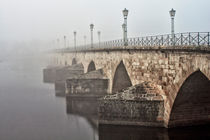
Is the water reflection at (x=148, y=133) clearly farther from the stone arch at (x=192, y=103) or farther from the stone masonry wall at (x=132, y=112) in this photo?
the stone arch at (x=192, y=103)

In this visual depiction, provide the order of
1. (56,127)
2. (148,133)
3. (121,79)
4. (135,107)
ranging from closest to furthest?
(148,133) → (135,107) → (56,127) → (121,79)

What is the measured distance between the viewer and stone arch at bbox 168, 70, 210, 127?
1698 cm

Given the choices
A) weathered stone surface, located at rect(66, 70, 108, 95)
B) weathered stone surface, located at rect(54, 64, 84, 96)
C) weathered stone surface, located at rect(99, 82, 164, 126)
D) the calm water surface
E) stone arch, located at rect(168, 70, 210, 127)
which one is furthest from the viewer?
weathered stone surface, located at rect(54, 64, 84, 96)

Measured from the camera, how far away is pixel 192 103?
60.5 feet

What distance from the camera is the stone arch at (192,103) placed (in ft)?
55.7

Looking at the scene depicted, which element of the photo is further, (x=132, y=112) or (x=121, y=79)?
(x=121, y=79)

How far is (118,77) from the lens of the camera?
94.9 feet

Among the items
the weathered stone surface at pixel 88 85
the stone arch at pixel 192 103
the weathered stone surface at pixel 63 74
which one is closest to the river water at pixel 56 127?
the stone arch at pixel 192 103

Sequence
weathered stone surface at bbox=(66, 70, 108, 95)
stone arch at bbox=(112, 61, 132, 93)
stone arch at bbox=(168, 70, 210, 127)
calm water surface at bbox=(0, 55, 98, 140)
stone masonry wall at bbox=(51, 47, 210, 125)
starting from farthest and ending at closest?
weathered stone surface at bbox=(66, 70, 108, 95) < stone arch at bbox=(112, 61, 132, 93) < calm water surface at bbox=(0, 55, 98, 140) < stone arch at bbox=(168, 70, 210, 127) < stone masonry wall at bbox=(51, 47, 210, 125)

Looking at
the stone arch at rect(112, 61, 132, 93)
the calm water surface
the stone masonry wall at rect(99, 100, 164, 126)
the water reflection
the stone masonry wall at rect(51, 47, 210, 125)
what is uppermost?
the stone masonry wall at rect(51, 47, 210, 125)

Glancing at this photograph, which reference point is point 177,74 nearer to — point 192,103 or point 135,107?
point 192,103

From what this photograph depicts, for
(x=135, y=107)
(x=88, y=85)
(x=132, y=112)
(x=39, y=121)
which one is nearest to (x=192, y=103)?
(x=135, y=107)

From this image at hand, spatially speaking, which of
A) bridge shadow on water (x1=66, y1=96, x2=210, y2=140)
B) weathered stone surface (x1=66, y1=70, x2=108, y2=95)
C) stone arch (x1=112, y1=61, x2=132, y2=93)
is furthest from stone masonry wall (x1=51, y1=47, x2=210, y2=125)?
weathered stone surface (x1=66, y1=70, x2=108, y2=95)

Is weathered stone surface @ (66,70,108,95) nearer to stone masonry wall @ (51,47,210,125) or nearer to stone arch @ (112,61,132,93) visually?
stone arch @ (112,61,132,93)
